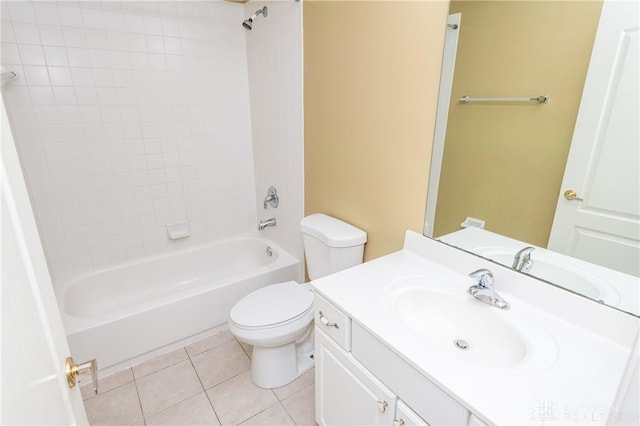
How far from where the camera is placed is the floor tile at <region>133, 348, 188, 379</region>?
1836mm

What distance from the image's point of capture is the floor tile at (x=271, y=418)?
153 centimetres

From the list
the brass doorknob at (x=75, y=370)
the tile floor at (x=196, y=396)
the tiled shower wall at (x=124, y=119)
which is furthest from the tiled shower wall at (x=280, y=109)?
the brass doorknob at (x=75, y=370)

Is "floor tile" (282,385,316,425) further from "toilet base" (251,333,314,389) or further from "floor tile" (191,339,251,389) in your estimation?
"floor tile" (191,339,251,389)

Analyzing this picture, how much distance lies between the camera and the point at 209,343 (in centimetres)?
206

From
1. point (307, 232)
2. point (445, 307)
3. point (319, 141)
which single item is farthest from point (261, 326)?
point (319, 141)

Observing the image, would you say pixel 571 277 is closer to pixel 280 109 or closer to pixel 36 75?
pixel 280 109

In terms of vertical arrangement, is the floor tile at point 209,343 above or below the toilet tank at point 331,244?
below

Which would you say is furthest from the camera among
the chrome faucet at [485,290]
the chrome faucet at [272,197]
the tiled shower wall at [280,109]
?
the chrome faucet at [272,197]

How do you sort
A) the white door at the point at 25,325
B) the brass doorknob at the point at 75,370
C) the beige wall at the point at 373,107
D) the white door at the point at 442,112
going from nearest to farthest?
the white door at the point at 25,325
the brass doorknob at the point at 75,370
the white door at the point at 442,112
the beige wall at the point at 373,107

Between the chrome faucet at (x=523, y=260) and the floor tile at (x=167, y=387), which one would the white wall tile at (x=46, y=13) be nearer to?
the floor tile at (x=167, y=387)

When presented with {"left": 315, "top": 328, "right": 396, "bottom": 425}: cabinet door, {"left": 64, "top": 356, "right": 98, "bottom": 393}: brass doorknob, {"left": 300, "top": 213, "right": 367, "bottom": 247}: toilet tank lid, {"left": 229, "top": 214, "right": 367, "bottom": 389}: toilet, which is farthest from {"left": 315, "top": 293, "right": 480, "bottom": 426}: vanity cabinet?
{"left": 64, "top": 356, "right": 98, "bottom": 393}: brass doorknob

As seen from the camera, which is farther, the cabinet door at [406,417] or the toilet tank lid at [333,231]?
the toilet tank lid at [333,231]

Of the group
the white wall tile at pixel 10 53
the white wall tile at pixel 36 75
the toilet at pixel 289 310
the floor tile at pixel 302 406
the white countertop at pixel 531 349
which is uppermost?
the white wall tile at pixel 10 53

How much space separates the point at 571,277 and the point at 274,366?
4.47 ft
